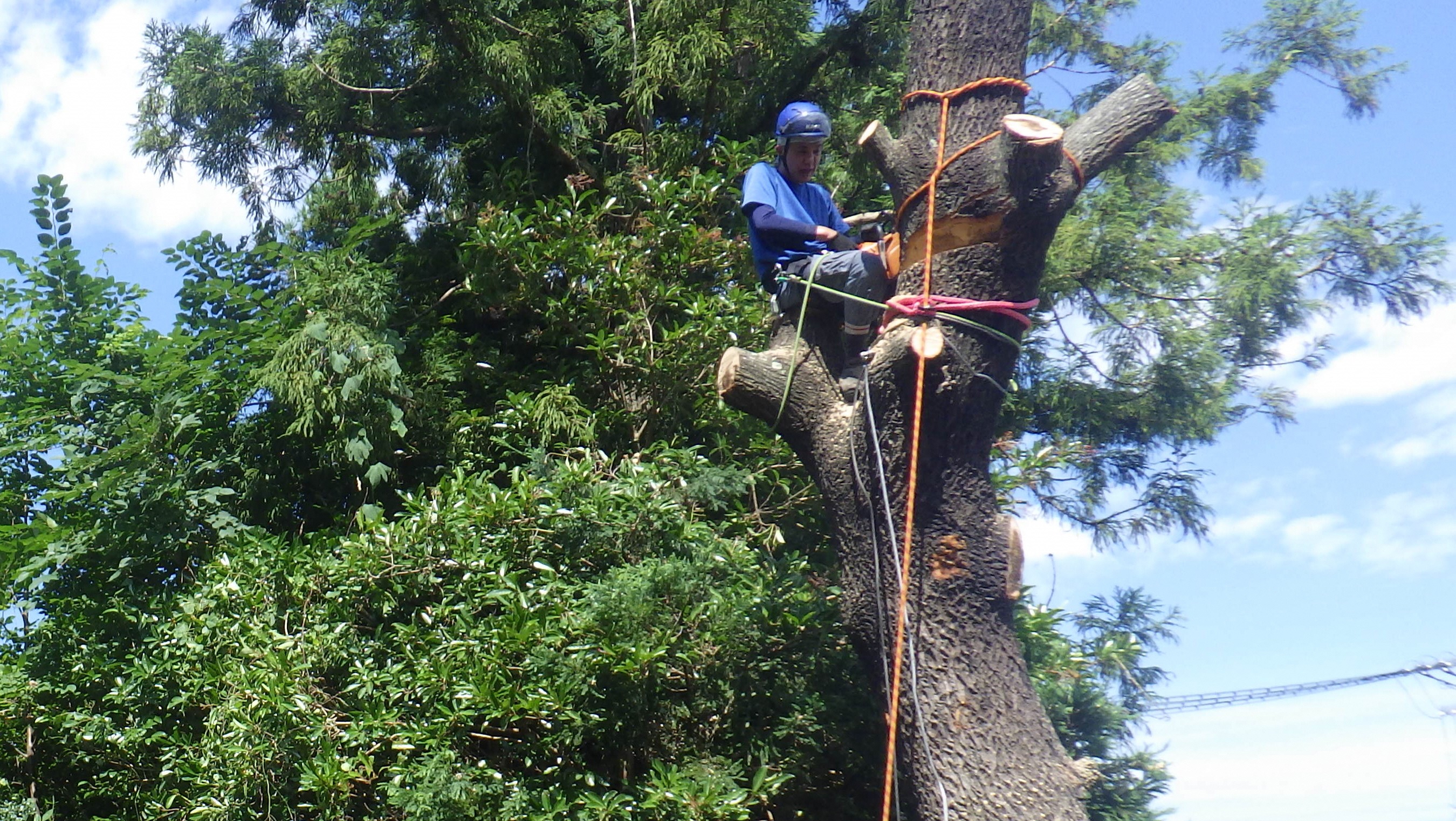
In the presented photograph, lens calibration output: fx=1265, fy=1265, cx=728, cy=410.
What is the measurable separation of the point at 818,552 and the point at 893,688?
7.18 ft

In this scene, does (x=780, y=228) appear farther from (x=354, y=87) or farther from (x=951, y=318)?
(x=354, y=87)

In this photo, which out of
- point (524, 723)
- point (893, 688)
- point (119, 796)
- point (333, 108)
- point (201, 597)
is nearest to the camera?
point (893, 688)

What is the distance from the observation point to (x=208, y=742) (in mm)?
5211

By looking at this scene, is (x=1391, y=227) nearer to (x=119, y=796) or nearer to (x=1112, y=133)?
(x=1112, y=133)

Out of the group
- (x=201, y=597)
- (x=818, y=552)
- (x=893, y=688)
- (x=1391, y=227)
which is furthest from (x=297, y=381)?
(x=1391, y=227)

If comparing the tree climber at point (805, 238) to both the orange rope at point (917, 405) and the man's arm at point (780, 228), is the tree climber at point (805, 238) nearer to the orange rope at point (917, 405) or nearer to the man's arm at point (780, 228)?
the man's arm at point (780, 228)

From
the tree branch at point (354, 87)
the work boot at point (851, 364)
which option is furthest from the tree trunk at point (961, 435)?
the tree branch at point (354, 87)

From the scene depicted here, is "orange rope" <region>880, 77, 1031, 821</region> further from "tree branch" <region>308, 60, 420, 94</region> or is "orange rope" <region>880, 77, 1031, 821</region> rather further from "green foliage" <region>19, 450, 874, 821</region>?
"tree branch" <region>308, 60, 420, 94</region>

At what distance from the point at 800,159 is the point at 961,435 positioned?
4.98 feet

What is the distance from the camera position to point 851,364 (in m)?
4.85

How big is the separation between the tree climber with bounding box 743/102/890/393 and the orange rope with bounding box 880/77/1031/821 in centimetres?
34

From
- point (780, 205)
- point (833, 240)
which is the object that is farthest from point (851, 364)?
point (780, 205)

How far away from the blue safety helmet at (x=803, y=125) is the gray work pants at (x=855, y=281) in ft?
2.07

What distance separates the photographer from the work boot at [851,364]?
15.5ft
